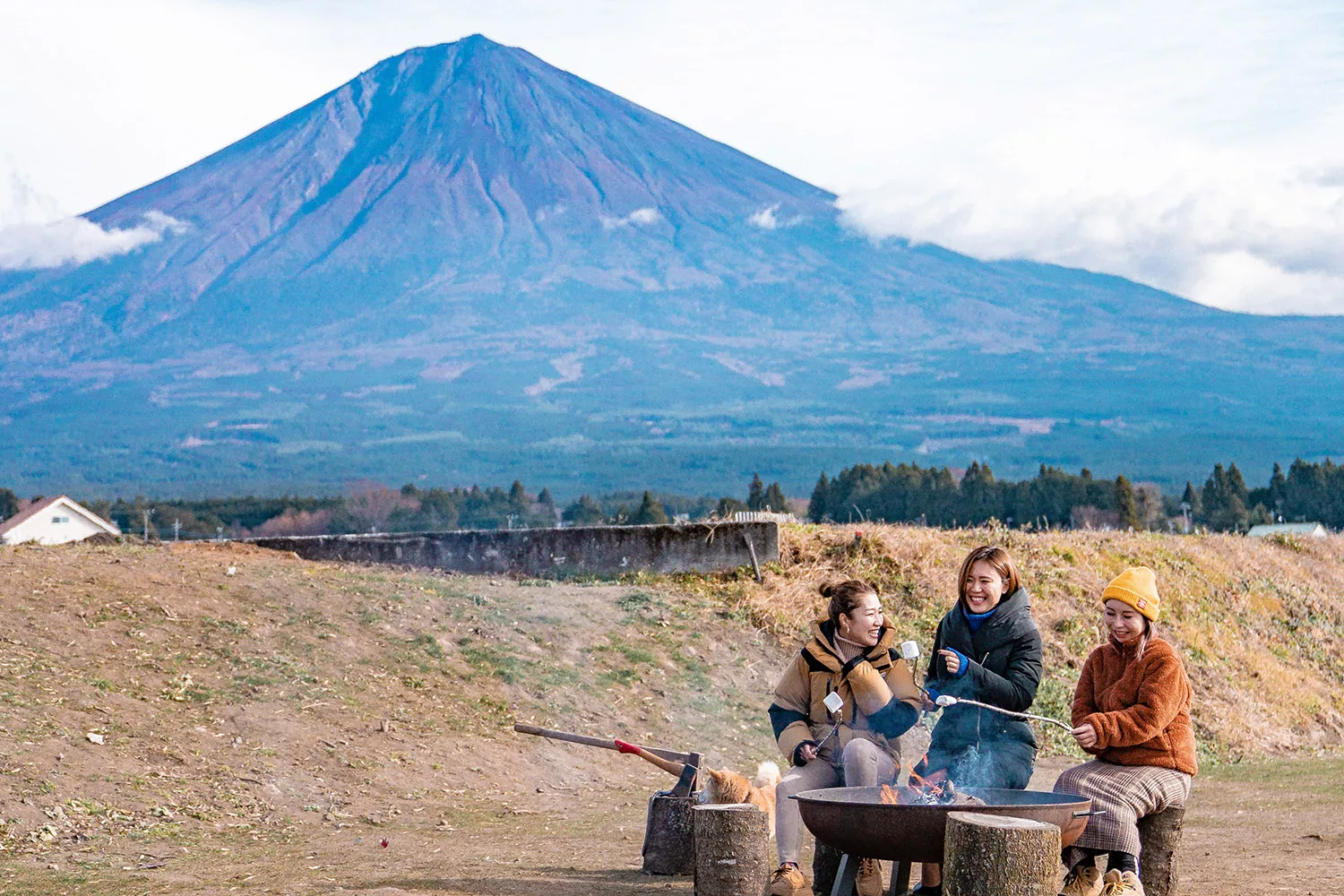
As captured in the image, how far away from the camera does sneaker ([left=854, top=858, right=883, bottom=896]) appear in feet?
26.1

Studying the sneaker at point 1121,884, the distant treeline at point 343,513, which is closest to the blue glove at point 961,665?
the sneaker at point 1121,884

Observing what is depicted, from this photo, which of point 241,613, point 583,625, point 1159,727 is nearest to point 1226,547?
point 583,625

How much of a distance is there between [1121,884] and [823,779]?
155 centimetres

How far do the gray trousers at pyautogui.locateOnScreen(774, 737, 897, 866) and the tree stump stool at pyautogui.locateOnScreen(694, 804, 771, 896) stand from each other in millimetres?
271

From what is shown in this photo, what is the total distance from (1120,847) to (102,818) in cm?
614

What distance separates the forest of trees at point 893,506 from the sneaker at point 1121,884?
1481 inches

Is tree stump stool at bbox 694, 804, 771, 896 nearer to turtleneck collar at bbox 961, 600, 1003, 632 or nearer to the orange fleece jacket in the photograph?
turtleneck collar at bbox 961, 600, 1003, 632

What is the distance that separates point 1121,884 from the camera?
23.6 ft

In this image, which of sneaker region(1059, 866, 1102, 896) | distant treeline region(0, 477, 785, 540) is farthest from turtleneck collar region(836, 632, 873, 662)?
distant treeline region(0, 477, 785, 540)

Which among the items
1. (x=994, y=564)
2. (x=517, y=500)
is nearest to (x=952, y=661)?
(x=994, y=564)

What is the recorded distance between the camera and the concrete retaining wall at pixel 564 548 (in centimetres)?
1902

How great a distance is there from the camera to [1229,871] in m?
8.76

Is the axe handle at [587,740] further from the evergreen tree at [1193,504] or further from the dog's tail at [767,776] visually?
the evergreen tree at [1193,504]

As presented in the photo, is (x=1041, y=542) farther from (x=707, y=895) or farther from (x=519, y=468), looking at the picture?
(x=519, y=468)
